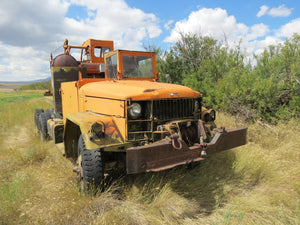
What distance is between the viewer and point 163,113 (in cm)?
347

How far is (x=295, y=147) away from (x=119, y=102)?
13.6 feet

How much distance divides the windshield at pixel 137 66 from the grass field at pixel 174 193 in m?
2.10

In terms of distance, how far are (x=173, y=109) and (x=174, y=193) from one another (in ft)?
4.47

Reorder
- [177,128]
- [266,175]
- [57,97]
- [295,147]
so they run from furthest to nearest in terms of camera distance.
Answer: [57,97]
[295,147]
[266,175]
[177,128]

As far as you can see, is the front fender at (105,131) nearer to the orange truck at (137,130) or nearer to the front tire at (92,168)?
the orange truck at (137,130)

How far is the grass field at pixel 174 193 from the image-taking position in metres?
2.88

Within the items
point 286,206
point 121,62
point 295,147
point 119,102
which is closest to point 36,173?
point 119,102

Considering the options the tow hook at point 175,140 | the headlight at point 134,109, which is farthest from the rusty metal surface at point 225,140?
the headlight at point 134,109

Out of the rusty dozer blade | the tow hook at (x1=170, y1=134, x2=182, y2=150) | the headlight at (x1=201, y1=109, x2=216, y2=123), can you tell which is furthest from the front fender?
the headlight at (x1=201, y1=109, x2=216, y2=123)

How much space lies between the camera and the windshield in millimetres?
4545

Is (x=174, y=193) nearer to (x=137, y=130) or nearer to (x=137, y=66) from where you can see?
(x=137, y=130)

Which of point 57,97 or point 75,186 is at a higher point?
point 57,97

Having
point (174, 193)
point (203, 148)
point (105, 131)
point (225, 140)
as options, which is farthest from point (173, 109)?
point (174, 193)

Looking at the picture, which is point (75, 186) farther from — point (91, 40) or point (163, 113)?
point (91, 40)
